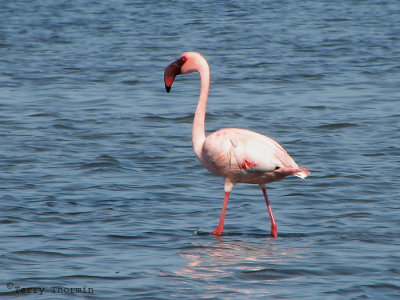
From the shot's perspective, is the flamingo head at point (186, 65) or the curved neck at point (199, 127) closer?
the curved neck at point (199, 127)

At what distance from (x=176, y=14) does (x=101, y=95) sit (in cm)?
1370

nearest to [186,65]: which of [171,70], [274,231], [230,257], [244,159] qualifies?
[171,70]

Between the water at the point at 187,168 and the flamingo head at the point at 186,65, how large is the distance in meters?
1.36

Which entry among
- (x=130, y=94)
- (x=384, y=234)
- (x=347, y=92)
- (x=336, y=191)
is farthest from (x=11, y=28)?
(x=384, y=234)

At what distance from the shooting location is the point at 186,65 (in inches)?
338

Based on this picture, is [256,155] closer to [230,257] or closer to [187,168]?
[230,257]

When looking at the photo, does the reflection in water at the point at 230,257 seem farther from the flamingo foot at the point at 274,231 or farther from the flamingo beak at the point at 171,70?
the flamingo beak at the point at 171,70

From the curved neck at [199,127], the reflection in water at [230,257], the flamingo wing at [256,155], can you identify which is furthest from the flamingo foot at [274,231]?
the curved neck at [199,127]

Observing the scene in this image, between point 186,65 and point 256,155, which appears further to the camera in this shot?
point 186,65

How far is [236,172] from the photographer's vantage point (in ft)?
26.3

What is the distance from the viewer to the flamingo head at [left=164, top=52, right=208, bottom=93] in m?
8.55

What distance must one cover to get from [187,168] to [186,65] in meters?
2.33

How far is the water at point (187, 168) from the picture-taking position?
6.70m

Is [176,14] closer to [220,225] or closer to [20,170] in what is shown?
[20,170]
